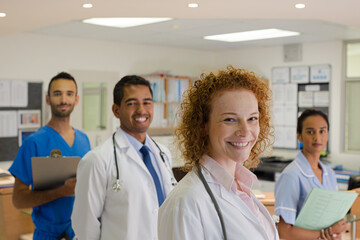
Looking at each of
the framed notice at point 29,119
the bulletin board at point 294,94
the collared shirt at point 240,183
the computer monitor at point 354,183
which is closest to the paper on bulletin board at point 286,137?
the bulletin board at point 294,94

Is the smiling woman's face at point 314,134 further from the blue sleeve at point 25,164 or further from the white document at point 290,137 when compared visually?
the white document at point 290,137

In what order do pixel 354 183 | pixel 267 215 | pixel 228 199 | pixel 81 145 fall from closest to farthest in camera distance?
pixel 228 199
pixel 267 215
pixel 81 145
pixel 354 183

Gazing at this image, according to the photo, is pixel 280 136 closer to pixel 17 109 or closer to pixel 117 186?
pixel 17 109

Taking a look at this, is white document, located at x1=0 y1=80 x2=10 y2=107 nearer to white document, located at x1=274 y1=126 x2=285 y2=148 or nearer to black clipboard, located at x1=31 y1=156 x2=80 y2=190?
black clipboard, located at x1=31 y1=156 x2=80 y2=190

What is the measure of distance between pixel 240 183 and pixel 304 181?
1013mm

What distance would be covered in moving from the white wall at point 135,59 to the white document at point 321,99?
A: 0.29 feet

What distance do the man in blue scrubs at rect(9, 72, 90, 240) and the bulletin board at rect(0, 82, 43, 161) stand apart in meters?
3.04

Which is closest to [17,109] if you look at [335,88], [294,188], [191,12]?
[191,12]

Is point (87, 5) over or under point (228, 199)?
over

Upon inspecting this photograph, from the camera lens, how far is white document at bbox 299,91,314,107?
655 cm

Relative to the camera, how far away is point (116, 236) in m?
1.99

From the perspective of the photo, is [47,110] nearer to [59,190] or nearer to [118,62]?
[118,62]

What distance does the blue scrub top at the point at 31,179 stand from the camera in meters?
2.44

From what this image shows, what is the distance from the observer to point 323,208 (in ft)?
7.26
